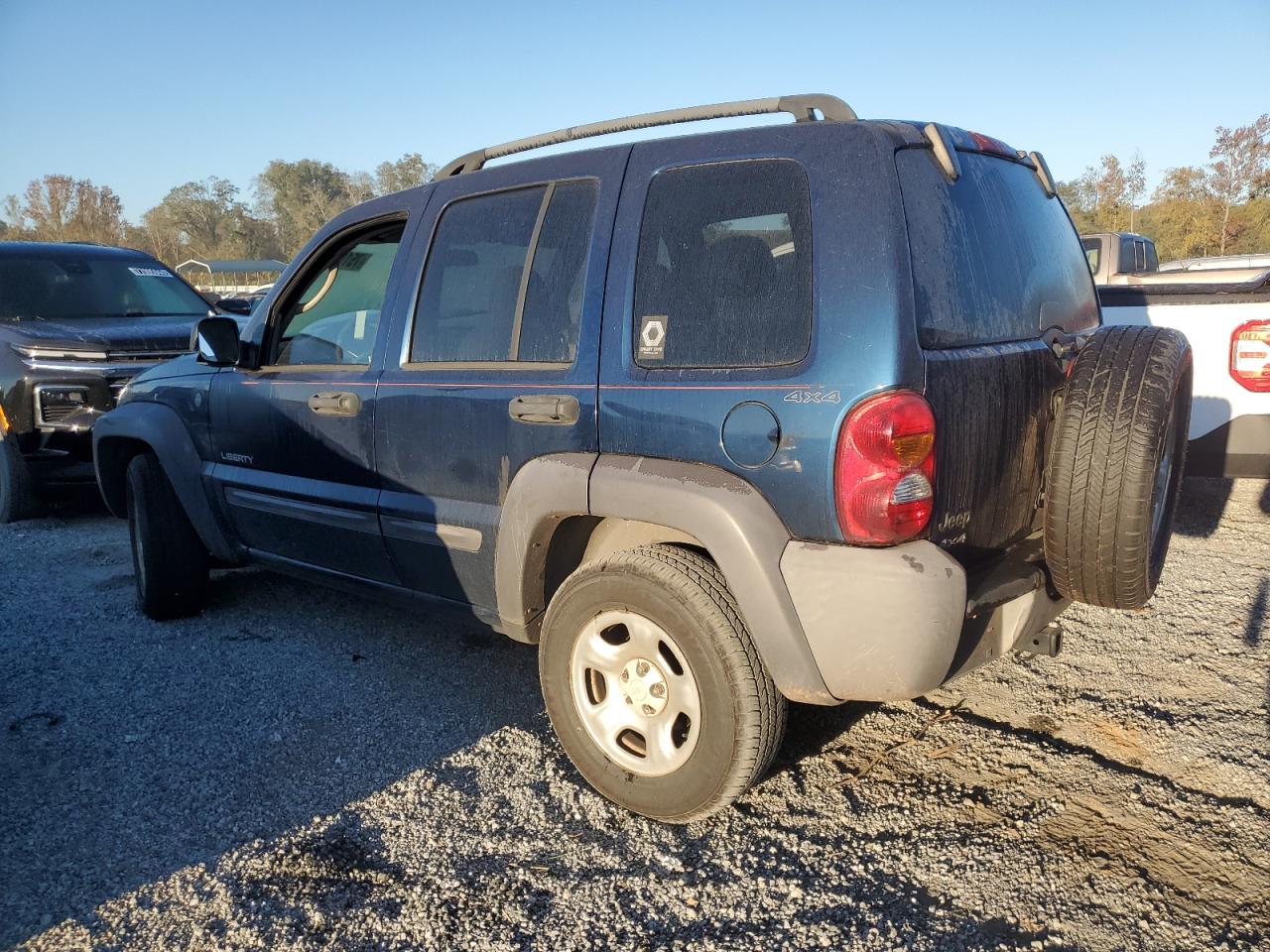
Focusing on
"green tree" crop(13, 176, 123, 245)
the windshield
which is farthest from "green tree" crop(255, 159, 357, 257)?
the windshield

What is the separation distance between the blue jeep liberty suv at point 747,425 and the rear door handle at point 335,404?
0.01m

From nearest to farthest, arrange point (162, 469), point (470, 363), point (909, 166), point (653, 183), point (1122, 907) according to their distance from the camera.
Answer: point (1122, 907) → point (909, 166) → point (653, 183) → point (470, 363) → point (162, 469)

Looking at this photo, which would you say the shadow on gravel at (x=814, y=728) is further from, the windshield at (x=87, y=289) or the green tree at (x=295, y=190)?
the green tree at (x=295, y=190)

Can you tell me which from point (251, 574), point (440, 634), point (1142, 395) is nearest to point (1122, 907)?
point (1142, 395)

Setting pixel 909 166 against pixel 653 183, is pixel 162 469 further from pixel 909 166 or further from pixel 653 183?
pixel 909 166

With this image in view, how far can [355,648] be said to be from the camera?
4.21 metres

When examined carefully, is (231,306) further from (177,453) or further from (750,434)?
(750,434)

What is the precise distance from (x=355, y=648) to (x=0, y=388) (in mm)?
4011

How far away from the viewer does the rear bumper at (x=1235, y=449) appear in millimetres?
4594

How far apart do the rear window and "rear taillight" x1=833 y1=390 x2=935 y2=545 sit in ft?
0.73

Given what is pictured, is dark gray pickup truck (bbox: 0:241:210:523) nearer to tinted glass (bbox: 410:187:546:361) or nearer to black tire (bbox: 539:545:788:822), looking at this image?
tinted glass (bbox: 410:187:546:361)

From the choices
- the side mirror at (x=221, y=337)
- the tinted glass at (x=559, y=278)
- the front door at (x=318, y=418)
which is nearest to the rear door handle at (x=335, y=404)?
the front door at (x=318, y=418)

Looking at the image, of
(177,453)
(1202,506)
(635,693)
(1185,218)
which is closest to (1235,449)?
(1202,506)

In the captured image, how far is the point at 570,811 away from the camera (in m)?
2.85
